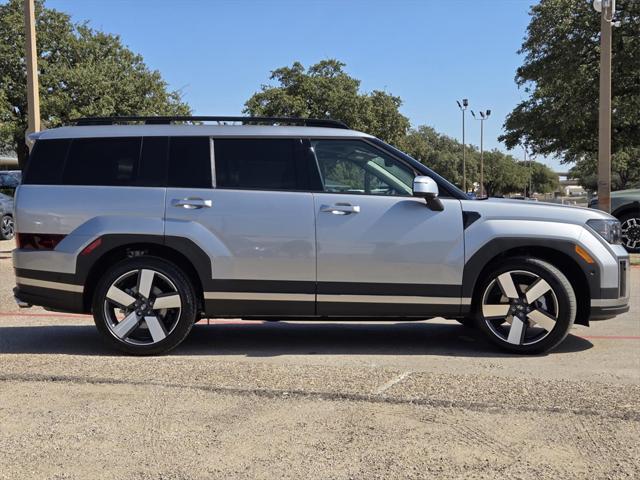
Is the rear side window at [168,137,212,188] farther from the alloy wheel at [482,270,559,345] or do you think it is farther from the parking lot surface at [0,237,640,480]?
the alloy wheel at [482,270,559,345]

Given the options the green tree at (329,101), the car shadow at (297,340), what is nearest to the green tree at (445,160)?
the green tree at (329,101)

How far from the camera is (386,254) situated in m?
5.15

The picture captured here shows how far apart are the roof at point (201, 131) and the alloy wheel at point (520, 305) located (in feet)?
5.52

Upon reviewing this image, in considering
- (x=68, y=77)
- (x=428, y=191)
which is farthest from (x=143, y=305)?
(x=68, y=77)

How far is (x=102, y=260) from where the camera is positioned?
210 inches

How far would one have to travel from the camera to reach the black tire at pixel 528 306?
5184mm

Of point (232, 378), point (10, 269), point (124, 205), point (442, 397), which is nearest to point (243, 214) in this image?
point (124, 205)

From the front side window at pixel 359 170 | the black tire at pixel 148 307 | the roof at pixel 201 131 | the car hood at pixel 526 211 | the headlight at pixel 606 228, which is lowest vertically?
the black tire at pixel 148 307

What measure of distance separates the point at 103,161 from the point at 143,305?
1260 mm

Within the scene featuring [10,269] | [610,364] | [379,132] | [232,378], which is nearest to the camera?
[232,378]

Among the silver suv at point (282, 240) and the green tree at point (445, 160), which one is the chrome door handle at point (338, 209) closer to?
the silver suv at point (282, 240)

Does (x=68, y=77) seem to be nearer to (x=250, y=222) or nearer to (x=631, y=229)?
(x=631, y=229)

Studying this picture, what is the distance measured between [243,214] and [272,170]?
1.52 feet

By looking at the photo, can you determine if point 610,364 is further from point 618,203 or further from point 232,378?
point 618,203
